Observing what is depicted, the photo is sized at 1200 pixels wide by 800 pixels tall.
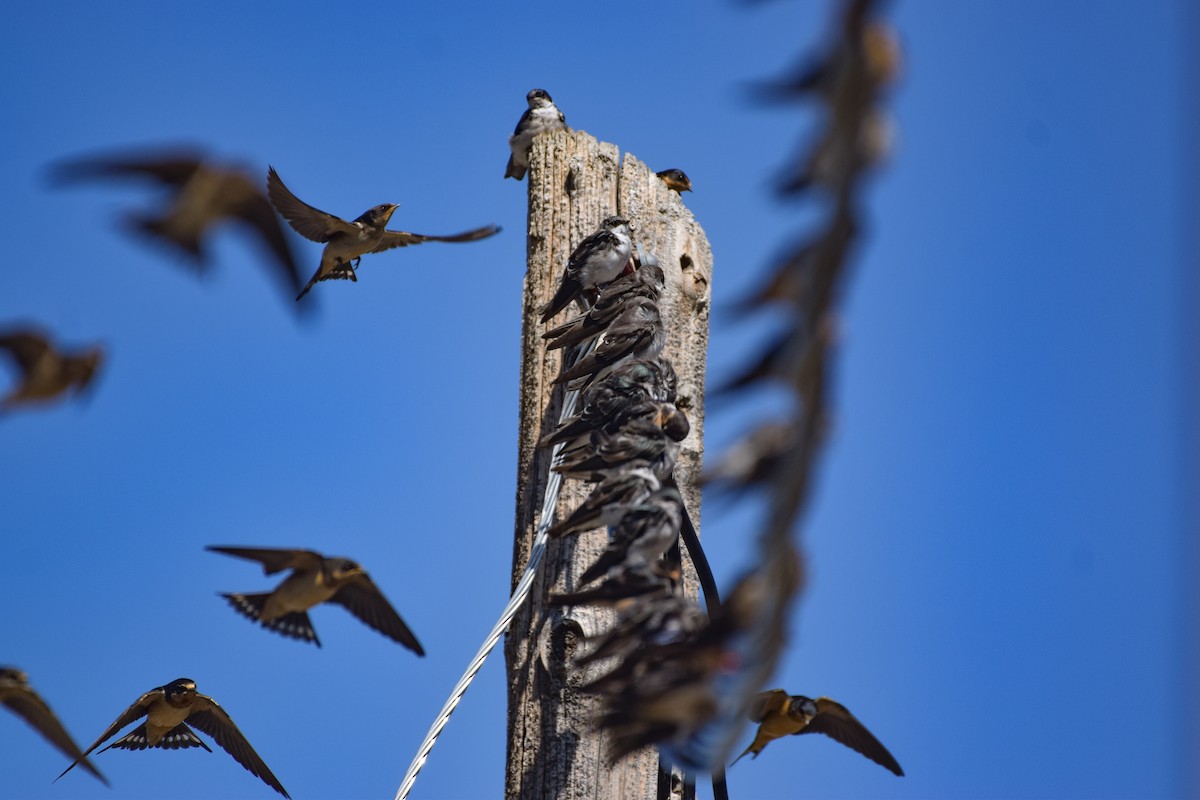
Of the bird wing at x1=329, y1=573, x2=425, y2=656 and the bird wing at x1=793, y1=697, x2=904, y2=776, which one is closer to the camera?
the bird wing at x1=329, y1=573, x2=425, y2=656

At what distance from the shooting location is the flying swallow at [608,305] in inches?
163

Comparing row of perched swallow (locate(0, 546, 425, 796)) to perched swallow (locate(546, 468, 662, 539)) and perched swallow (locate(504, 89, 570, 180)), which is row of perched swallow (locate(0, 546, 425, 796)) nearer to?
perched swallow (locate(546, 468, 662, 539))

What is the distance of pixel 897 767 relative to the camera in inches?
173

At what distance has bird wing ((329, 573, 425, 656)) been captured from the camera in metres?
3.77

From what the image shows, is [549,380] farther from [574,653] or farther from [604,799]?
[604,799]

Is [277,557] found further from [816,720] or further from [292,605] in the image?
[816,720]

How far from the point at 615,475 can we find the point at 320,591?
3.14 ft

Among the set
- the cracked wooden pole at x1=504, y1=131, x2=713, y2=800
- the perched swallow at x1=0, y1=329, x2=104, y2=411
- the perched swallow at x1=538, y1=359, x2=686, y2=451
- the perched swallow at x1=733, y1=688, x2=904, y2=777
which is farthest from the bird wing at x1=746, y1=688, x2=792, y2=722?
the perched swallow at x1=0, y1=329, x2=104, y2=411

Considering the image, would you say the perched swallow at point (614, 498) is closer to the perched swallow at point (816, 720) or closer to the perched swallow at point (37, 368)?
the perched swallow at point (816, 720)

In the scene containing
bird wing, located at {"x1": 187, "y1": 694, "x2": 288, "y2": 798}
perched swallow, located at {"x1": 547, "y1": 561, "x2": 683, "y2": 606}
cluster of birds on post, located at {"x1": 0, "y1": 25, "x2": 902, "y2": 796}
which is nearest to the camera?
cluster of birds on post, located at {"x1": 0, "y1": 25, "x2": 902, "y2": 796}

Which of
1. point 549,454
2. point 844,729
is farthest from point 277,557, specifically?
point 844,729

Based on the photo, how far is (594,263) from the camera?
4141 mm

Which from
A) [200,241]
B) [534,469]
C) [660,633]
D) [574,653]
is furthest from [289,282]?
[660,633]

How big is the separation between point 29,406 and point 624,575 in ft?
9.97
